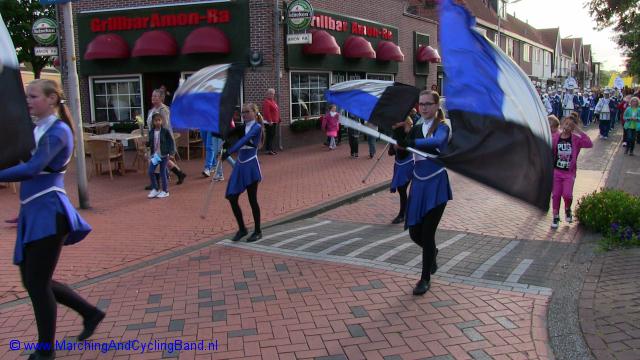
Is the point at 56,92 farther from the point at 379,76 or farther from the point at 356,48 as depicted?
the point at 379,76

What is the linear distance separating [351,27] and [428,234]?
49.7 ft

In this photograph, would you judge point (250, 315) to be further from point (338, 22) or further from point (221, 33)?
point (338, 22)

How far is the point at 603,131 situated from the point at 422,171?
1833 cm

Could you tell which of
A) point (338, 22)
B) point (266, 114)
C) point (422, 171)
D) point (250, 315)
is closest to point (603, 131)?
point (338, 22)

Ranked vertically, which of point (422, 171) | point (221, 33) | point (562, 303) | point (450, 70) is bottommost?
point (562, 303)

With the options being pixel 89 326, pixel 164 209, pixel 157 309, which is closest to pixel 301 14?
pixel 164 209

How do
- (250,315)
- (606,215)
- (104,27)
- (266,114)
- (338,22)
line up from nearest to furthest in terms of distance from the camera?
(250,315) < (606,215) < (266,114) < (104,27) < (338,22)

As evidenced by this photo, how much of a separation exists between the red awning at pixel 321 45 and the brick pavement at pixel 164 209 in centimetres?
393

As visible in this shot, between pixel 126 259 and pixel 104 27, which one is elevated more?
pixel 104 27

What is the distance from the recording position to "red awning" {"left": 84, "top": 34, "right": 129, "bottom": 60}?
15.9 metres

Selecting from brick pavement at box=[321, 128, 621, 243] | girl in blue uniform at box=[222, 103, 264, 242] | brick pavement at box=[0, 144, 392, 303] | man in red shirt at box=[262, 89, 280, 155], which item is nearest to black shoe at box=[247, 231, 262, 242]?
girl in blue uniform at box=[222, 103, 264, 242]

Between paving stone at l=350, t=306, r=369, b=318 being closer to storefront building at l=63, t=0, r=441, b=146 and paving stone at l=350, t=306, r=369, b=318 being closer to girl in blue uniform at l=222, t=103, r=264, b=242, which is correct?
girl in blue uniform at l=222, t=103, r=264, b=242

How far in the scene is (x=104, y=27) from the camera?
16516mm

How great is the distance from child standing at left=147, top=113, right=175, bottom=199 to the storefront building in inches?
226
